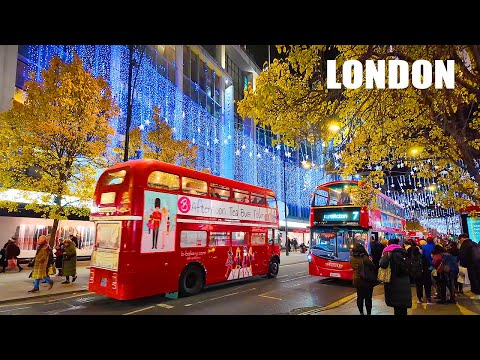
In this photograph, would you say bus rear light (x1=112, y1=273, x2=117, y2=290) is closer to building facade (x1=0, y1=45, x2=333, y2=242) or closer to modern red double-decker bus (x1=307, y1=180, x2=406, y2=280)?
modern red double-decker bus (x1=307, y1=180, x2=406, y2=280)

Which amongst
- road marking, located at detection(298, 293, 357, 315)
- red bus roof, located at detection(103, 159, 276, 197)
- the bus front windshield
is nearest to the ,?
red bus roof, located at detection(103, 159, 276, 197)

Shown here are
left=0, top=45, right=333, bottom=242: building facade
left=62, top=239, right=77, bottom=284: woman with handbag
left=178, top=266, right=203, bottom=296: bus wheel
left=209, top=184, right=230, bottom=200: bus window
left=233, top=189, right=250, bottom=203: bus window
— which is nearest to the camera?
left=178, top=266, right=203, bottom=296: bus wheel

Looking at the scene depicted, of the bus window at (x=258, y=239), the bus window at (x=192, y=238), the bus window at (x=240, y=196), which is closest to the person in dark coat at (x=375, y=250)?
the bus window at (x=258, y=239)

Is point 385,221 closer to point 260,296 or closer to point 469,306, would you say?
point 469,306

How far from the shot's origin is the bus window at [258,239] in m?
13.5

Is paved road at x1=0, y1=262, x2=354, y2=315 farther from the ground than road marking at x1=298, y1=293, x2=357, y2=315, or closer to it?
closer to it

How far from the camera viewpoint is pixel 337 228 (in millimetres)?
12430

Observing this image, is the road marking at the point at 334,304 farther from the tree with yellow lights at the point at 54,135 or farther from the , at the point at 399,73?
the tree with yellow lights at the point at 54,135

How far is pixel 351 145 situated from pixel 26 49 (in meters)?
18.6

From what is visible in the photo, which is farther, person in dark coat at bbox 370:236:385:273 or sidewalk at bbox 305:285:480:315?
person in dark coat at bbox 370:236:385:273

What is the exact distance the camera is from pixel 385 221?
15164 millimetres

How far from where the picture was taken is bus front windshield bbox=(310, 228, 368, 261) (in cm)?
1202

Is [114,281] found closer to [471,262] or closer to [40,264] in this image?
[40,264]
